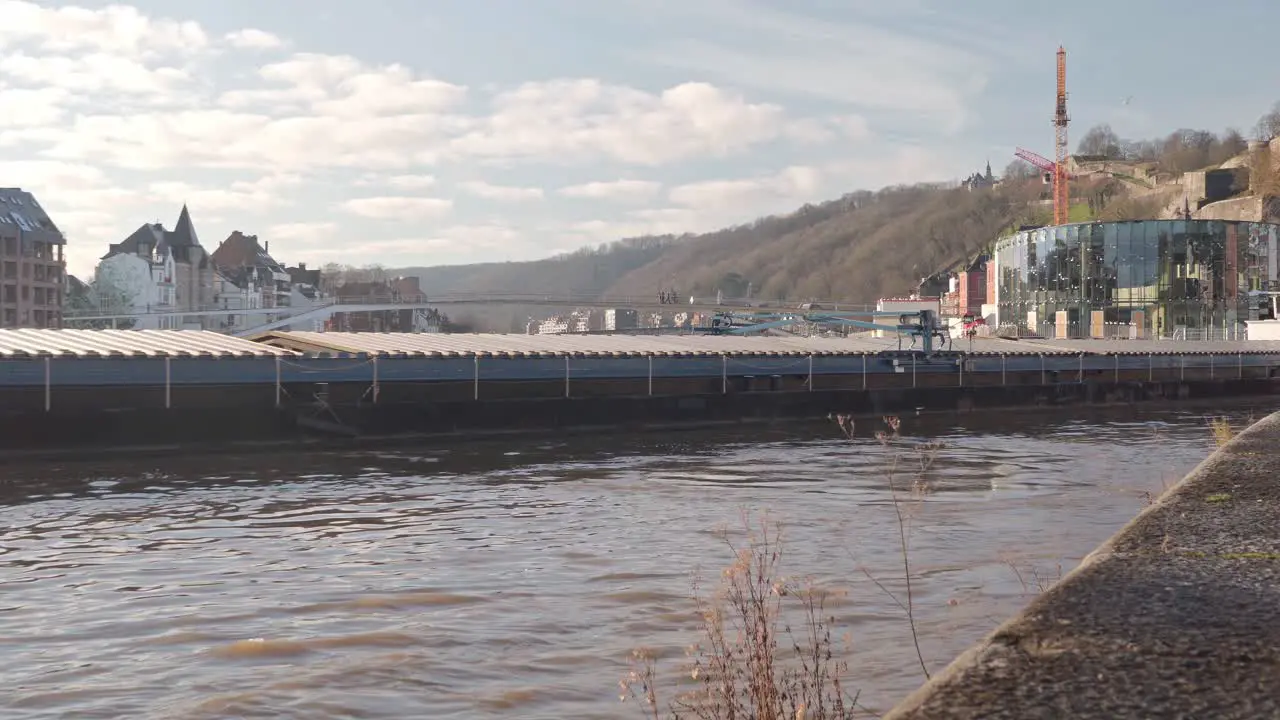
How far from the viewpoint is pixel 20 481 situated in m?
28.2

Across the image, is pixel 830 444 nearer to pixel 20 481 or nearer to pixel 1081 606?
pixel 20 481

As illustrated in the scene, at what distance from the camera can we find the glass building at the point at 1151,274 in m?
110

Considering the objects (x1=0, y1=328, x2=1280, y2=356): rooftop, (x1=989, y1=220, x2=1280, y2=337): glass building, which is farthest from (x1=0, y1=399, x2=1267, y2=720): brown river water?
(x1=989, y1=220, x2=1280, y2=337): glass building

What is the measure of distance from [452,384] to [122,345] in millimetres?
9874

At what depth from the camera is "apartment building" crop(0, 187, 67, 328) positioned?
13988cm

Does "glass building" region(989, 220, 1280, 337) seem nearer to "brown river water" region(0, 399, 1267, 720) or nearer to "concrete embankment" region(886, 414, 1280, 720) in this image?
"brown river water" region(0, 399, 1267, 720)

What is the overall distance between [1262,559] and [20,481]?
26.2 m

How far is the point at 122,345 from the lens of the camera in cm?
3941

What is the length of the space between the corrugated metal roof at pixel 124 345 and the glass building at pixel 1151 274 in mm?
86533

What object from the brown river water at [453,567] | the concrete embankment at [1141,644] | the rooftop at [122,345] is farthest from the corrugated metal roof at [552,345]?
the concrete embankment at [1141,644]

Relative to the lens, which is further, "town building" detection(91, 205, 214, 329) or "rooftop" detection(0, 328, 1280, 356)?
"town building" detection(91, 205, 214, 329)

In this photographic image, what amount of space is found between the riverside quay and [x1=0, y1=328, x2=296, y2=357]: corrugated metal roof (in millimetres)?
96

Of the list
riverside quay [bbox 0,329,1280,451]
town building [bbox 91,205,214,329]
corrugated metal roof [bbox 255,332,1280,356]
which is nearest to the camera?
riverside quay [bbox 0,329,1280,451]

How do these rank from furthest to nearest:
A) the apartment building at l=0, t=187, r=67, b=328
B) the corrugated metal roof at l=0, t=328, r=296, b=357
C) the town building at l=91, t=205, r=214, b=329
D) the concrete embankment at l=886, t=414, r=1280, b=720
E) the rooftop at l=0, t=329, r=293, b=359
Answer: the town building at l=91, t=205, r=214, b=329, the apartment building at l=0, t=187, r=67, b=328, the corrugated metal roof at l=0, t=328, r=296, b=357, the rooftop at l=0, t=329, r=293, b=359, the concrete embankment at l=886, t=414, r=1280, b=720
